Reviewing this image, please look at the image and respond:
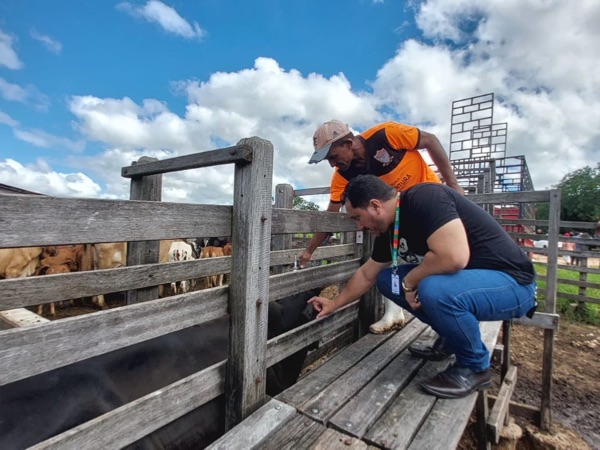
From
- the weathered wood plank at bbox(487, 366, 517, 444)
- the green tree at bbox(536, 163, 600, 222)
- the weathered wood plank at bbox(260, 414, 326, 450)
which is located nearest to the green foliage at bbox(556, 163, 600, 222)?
the green tree at bbox(536, 163, 600, 222)

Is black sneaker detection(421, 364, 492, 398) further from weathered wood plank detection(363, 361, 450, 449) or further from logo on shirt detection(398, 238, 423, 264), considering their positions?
A: logo on shirt detection(398, 238, 423, 264)

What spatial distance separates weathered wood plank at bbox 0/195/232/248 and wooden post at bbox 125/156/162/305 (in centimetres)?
121

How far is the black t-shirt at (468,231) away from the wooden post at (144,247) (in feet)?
5.94

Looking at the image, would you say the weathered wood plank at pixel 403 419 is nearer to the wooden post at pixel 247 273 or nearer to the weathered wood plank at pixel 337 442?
the weathered wood plank at pixel 337 442

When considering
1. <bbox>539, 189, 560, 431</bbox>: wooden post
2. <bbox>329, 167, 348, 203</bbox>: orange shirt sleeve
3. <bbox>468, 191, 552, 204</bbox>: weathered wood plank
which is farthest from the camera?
<bbox>468, 191, 552, 204</bbox>: weathered wood plank

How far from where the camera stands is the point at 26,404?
1.65 m

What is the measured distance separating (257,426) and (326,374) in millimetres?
694

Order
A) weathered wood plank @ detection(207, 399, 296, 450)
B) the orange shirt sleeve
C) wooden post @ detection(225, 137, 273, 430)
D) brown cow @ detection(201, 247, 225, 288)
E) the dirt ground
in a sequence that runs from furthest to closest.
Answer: brown cow @ detection(201, 247, 225, 288) → the dirt ground → the orange shirt sleeve → wooden post @ detection(225, 137, 273, 430) → weathered wood plank @ detection(207, 399, 296, 450)

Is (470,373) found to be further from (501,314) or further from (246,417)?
(246,417)

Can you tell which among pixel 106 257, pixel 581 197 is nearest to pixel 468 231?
pixel 106 257

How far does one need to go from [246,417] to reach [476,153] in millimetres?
18950

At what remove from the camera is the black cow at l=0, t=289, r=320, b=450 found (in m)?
1.61

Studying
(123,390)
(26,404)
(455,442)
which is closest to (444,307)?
(455,442)

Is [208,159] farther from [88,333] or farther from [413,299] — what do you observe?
[413,299]
